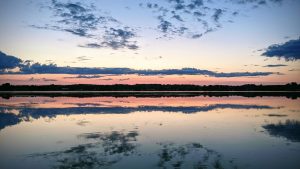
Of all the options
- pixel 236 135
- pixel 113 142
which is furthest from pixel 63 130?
pixel 236 135

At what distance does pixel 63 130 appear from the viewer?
65.3 ft

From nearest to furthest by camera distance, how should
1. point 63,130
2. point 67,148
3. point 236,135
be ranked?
point 67,148 < point 236,135 < point 63,130

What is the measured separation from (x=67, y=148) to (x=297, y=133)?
13.1 metres

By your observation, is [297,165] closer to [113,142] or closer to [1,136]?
[113,142]

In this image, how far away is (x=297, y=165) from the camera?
11711 mm

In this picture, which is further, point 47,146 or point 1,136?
point 1,136

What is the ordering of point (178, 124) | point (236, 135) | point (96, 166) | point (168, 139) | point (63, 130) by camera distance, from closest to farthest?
point (96, 166)
point (168, 139)
point (236, 135)
point (63, 130)
point (178, 124)

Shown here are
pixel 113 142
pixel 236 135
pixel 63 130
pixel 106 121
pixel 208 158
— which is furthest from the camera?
pixel 106 121

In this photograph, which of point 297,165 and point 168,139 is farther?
point 168,139

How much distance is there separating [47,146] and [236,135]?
10.3 m

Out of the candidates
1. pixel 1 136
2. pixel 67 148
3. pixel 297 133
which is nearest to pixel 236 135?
pixel 297 133

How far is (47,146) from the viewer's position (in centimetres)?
1525

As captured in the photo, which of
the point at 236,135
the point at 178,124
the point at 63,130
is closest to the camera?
the point at 236,135

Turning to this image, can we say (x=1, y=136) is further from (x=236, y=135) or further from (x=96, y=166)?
(x=236, y=135)
